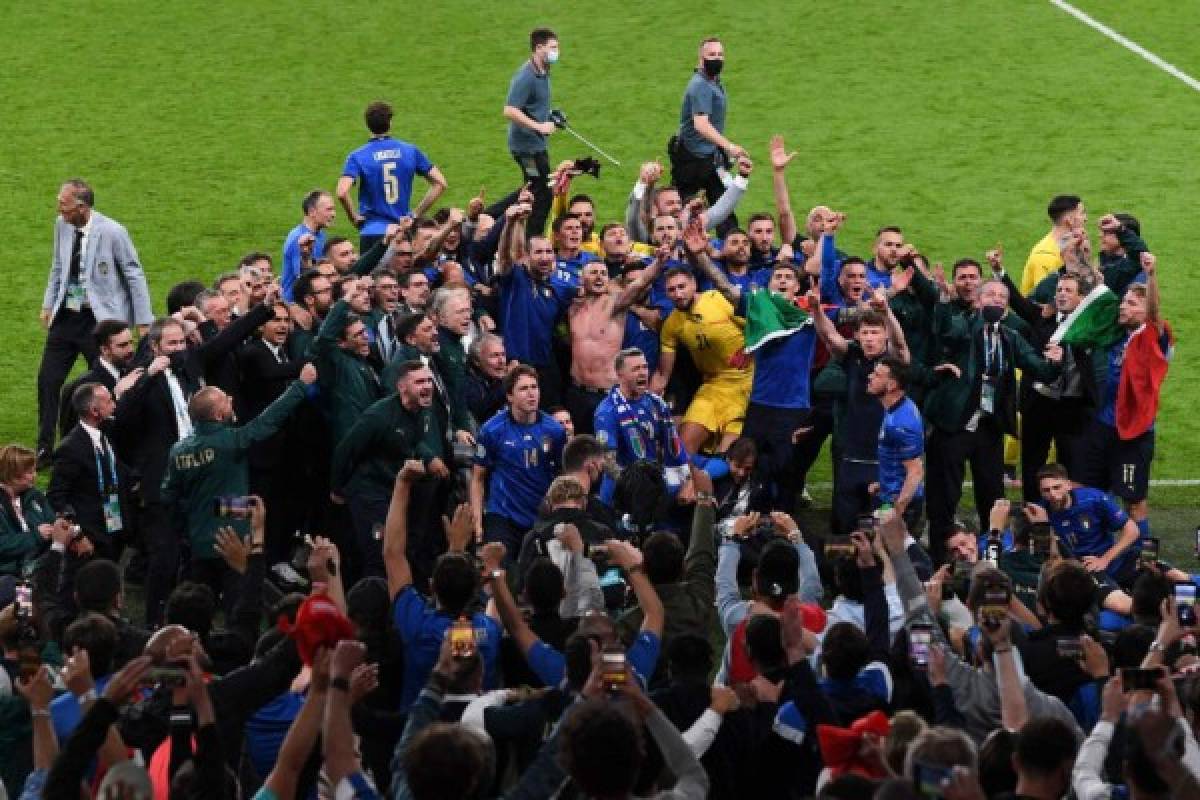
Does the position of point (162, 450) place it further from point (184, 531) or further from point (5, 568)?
point (5, 568)

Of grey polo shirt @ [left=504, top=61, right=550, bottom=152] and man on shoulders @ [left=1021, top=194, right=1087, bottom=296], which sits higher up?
grey polo shirt @ [left=504, top=61, right=550, bottom=152]

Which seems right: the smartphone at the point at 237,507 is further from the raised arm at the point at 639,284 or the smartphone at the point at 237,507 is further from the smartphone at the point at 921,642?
the raised arm at the point at 639,284

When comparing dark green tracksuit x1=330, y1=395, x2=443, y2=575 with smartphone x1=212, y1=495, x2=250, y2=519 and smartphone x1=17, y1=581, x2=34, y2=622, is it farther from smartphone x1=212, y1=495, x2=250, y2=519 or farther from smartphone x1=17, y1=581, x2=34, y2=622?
smartphone x1=17, y1=581, x2=34, y2=622

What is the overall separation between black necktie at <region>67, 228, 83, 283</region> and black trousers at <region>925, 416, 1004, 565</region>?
209 inches

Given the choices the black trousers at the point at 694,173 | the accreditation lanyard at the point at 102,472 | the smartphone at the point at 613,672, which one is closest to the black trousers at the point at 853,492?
the accreditation lanyard at the point at 102,472

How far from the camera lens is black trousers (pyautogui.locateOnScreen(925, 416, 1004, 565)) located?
508 inches

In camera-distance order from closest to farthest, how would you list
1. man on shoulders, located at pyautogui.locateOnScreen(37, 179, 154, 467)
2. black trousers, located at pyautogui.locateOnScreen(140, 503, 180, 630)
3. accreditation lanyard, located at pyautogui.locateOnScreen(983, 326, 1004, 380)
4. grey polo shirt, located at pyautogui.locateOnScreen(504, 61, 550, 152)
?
A: black trousers, located at pyautogui.locateOnScreen(140, 503, 180, 630) → accreditation lanyard, located at pyautogui.locateOnScreen(983, 326, 1004, 380) → man on shoulders, located at pyautogui.locateOnScreen(37, 179, 154, 467) → grey polo shirt, located at pyautogui.locateOnScreen(504, 61, 550, 152)

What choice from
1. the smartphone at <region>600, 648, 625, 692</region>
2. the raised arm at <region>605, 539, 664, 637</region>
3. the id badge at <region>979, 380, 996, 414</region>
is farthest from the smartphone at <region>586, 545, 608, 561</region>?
the id badge at <region>979, 380, 996, 414</region>

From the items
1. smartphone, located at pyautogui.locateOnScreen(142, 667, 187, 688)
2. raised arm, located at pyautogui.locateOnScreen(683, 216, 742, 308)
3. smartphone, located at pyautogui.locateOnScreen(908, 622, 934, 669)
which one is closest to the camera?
smartphone, located at pyautogui.locateOnScreen(142, 667, 187, 688)

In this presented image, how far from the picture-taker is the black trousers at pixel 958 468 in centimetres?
1290

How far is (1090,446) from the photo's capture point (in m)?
13.0

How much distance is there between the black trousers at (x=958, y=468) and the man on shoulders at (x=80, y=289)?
486cm

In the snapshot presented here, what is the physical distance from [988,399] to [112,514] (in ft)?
16.0

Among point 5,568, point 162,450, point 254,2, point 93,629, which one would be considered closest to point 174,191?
point 254,2
